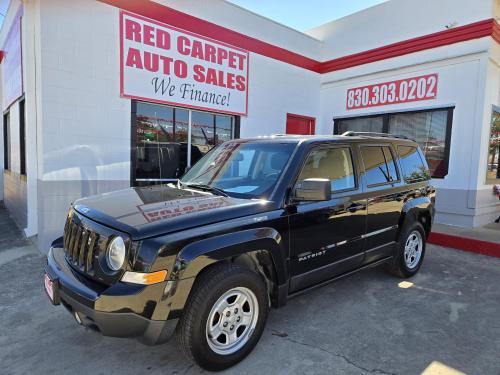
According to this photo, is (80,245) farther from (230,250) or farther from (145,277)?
(230,250)

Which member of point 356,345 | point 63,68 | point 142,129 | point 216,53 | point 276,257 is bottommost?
point 356,345

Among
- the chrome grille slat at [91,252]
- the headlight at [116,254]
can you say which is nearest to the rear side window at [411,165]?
the headlight at [116,254]

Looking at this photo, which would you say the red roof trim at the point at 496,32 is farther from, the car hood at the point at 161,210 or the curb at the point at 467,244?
the car hood at the point at 161,210

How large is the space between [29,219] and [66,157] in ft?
5.56

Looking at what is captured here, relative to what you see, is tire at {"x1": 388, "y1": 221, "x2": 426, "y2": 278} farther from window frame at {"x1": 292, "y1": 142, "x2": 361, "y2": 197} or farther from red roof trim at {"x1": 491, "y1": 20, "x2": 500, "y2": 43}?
red roof trim at {"x1": 491, "y1": 20, "x2": 500, "y2": 43}

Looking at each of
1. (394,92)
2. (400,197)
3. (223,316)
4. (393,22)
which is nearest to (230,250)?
(223,316)

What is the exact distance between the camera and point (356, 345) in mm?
3143

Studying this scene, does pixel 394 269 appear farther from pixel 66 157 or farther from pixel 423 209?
pixel 66 157

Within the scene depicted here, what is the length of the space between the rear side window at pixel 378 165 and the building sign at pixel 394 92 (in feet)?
A: 15.9

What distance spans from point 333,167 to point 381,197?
2.75 ft

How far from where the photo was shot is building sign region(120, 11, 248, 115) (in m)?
6.46

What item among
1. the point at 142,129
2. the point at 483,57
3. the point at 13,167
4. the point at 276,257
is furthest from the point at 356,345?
the point at 13,167

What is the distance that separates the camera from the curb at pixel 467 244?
6.06 meters

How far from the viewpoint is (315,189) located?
9.73 ft
